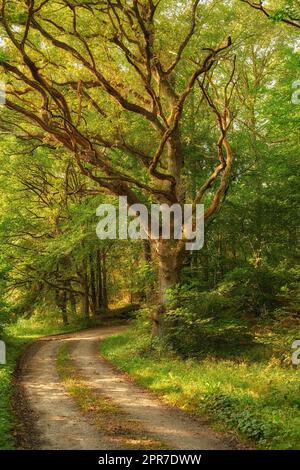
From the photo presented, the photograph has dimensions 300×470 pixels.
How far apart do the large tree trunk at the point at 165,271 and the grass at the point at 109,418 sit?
4.08 m

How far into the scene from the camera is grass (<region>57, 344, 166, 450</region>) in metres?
8.48

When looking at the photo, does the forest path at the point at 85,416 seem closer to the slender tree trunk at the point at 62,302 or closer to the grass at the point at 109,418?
the grass at the point at 109,418

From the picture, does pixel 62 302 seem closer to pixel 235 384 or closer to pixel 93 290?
pixel 93 290

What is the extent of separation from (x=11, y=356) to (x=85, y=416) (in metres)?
10.3

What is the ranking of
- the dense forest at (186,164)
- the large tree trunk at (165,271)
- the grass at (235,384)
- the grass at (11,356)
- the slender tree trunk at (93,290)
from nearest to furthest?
the grass at (235,384), the grass at (11,356), the dense forest at (186,164), the large tree trunk at (165,271), the slender tree trunk at (93,290)

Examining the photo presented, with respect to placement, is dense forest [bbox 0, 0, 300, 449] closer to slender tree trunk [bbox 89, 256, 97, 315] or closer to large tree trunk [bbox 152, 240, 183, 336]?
large tree trunk [bbox 152, 240, 183, 336]

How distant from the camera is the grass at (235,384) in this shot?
8759 mm

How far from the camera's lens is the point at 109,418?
10.1 m

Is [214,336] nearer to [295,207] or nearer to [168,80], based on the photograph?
[295,207]

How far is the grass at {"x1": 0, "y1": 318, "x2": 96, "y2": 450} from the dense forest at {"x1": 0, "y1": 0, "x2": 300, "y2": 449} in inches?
17.2

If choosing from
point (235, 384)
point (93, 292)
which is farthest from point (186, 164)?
point (93, 292)

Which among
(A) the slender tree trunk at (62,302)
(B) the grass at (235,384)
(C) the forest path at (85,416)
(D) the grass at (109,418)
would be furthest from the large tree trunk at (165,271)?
(A) the slender tree trunk at (62,302)

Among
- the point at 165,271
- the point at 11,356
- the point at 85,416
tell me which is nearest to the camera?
the point at 85,416
